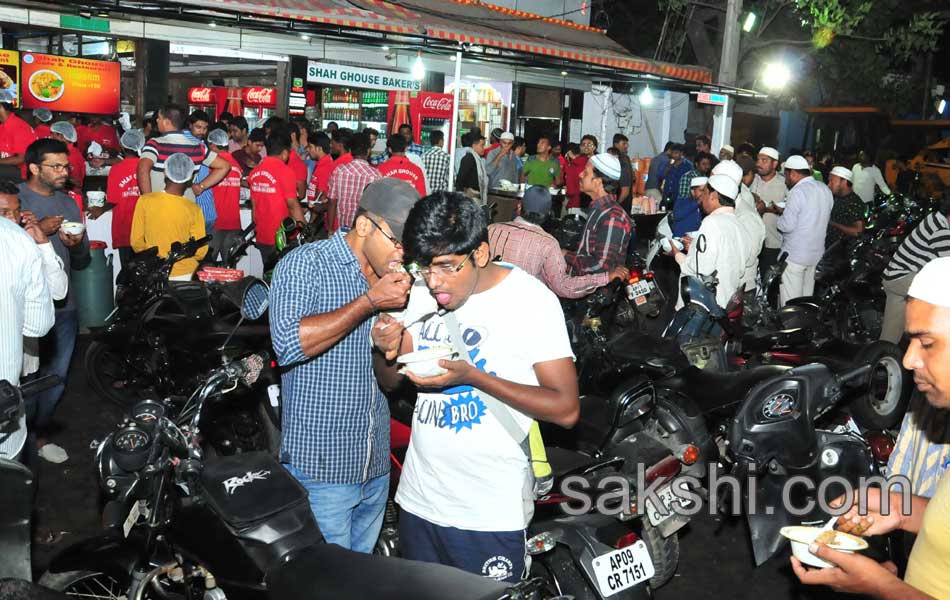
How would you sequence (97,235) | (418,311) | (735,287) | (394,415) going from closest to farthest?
(418,311) → (394,415) → (735,287) → (97,235)

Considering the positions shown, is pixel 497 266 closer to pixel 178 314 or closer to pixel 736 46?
pixel 178 314

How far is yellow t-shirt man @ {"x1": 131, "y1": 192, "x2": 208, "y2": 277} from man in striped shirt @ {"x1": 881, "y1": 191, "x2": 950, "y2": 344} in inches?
230

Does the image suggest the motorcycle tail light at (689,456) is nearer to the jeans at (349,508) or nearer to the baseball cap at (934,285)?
the jeans at (349,508)

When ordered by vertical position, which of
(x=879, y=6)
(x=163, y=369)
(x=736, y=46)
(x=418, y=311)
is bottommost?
(x=163, y=369)

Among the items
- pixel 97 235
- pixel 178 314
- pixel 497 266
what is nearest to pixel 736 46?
pixel 97 235

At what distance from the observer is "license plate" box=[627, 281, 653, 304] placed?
850cm

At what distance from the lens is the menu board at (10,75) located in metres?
12.8

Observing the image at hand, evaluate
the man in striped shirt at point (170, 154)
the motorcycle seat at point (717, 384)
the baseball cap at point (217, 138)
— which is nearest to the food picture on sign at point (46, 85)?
the baseball cap at point (217, 138)

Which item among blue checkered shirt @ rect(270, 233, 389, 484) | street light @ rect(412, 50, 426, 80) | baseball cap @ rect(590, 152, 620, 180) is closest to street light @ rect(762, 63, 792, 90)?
street light @ rect(412, 50, 426, 80)

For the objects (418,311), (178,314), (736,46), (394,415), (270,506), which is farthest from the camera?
(736,46)

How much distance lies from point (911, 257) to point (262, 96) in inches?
506

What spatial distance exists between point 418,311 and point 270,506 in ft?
2.81

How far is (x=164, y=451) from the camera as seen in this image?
3117 millimetres

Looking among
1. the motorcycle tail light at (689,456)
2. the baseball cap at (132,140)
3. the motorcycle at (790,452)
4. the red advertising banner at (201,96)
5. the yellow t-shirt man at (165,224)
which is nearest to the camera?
the motorcycle at (790,452)
